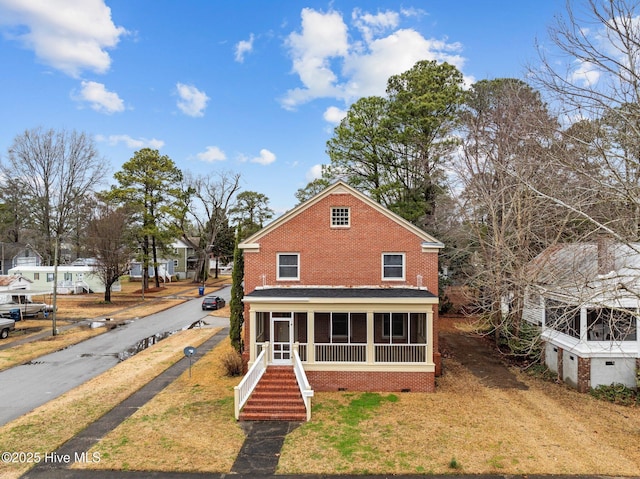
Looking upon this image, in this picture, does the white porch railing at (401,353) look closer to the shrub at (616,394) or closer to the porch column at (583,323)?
the porch column at (583,323)

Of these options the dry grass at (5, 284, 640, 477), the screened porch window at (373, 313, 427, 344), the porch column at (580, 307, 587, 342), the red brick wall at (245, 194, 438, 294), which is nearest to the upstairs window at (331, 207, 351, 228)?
the red brick wall at (245, 194, 438, 294)

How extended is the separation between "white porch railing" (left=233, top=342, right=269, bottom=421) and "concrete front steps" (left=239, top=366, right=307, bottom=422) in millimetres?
207

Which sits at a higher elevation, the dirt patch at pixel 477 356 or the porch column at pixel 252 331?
the porch column at pixel 252 331

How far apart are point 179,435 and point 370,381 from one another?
7.49 metres

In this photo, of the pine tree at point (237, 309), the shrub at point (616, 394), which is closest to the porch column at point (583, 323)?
the shrub at point (616, 394)

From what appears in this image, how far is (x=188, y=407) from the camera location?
47.1 feet

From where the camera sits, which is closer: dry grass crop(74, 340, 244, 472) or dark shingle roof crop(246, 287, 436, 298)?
dry grass crop(74, 340, 244, 472)

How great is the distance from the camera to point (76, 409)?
1416cm

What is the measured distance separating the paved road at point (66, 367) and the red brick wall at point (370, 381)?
10480 millimetres

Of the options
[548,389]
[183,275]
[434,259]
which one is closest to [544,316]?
[548,389]

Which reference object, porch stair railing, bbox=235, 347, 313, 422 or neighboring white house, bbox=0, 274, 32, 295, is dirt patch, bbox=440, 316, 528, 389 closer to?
porch stair railing, bbox=235, 347, 313, 422

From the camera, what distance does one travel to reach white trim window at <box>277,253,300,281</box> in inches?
719

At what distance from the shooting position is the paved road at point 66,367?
15.6 meters

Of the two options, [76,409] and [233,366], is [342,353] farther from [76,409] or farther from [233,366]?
[76,409]
